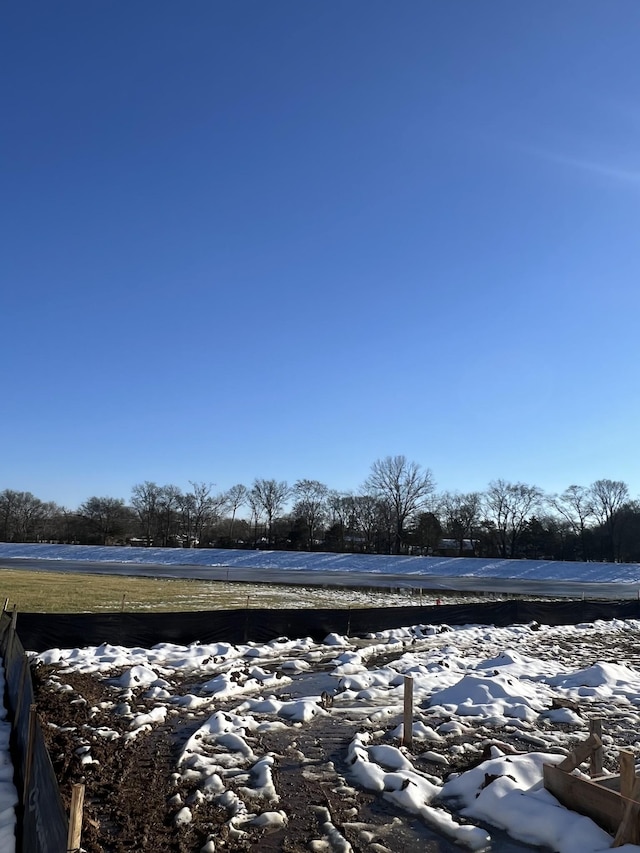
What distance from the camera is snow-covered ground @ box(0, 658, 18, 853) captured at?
6161 millimetres

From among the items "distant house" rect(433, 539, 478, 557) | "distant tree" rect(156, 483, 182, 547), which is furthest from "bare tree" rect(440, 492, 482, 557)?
"distant tree" rect(156, 483, 182, 547)

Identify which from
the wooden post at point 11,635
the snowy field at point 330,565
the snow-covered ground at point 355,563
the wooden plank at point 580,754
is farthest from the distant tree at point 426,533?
the wooden plank at point 580,754

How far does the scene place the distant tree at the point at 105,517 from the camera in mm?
103581

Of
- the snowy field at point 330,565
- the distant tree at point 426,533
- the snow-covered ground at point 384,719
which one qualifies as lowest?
the snowy field at point 330,565

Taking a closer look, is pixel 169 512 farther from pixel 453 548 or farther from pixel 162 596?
pixel 162 596

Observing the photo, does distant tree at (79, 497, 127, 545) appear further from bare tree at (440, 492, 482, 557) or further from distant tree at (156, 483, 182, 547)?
bare tree at (440, 492, 482, 557)

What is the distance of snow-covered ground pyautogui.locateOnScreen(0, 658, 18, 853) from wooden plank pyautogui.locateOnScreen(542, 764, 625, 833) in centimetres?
565

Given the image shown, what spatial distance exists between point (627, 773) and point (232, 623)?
1349cm

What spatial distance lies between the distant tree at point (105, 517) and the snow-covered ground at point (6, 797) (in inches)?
3769

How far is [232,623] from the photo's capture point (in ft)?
58.9

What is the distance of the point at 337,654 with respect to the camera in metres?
17.3

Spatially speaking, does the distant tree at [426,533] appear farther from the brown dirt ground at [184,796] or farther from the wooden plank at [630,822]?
the wooden plank at [630,822]

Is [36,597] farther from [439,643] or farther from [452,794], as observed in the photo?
[452,794]

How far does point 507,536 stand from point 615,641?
76.3 metres
